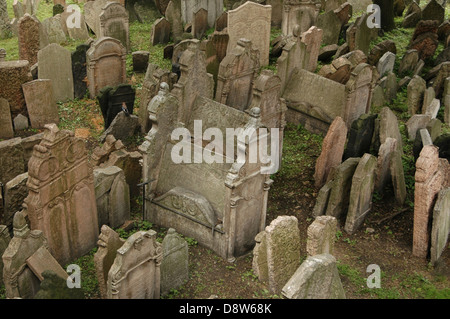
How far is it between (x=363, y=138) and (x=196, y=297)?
194 inches

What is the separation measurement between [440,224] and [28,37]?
1110cm

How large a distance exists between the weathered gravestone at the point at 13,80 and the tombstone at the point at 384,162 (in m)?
7.43

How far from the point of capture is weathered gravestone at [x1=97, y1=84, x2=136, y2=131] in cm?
1226

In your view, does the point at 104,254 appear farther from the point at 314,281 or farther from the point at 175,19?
the point at 175,19

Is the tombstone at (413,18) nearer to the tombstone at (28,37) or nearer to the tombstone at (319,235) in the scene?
the tombstone at (28,37)

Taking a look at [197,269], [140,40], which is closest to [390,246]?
[197,269]

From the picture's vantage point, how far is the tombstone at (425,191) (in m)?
8.74

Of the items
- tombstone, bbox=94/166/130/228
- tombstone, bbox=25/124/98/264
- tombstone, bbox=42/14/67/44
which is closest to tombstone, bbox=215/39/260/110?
tombstone, bbox=94/166/130/228

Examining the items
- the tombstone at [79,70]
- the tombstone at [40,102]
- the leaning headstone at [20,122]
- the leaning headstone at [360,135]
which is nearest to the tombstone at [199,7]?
the tombstone at [79,70]

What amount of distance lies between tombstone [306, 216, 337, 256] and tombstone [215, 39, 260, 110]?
184 inches

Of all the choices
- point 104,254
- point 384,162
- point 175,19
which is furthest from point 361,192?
point 175,19

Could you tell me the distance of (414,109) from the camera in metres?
13.8

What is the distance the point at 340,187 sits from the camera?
9789 mm
